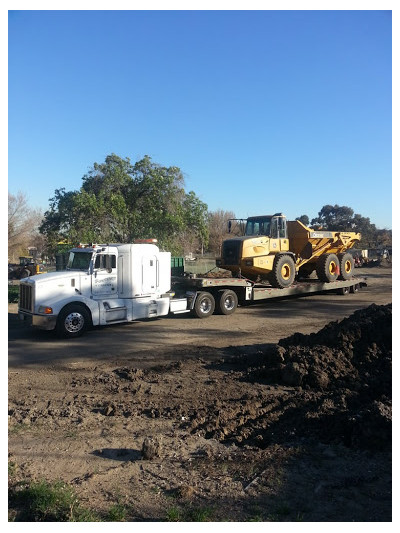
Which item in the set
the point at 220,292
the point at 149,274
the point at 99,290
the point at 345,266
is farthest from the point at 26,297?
the point at 345,266

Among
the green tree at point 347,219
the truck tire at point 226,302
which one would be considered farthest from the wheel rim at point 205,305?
the green tree at point 347,219

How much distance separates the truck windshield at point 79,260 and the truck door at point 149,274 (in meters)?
1.71

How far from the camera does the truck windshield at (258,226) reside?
17375 millimetres

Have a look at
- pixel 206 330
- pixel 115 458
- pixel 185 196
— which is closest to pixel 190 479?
pixel 115 458

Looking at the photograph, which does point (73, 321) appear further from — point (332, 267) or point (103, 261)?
point (332, 267)

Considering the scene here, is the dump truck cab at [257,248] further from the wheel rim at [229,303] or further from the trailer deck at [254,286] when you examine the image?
the wheel rim at [229,303]

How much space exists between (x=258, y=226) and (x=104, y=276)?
736 centimetres

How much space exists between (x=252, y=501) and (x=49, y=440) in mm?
2750

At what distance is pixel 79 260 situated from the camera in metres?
12.7

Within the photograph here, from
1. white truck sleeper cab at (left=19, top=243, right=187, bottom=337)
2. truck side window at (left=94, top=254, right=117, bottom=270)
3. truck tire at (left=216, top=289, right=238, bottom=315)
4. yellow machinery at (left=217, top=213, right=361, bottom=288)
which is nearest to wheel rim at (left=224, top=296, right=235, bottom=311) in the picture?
truck tire at (left=216, top=289, right=238, bottom=315)

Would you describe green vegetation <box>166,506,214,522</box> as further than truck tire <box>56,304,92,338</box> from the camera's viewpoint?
No

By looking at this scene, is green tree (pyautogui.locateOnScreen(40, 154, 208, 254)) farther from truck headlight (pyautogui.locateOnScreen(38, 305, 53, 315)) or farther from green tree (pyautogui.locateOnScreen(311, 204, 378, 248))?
green tree (pyautogui.locateOnScreen(311, 204, 378, 248))

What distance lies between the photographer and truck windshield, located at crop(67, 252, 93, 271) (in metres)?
12.5

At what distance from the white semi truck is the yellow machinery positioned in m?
1.35
